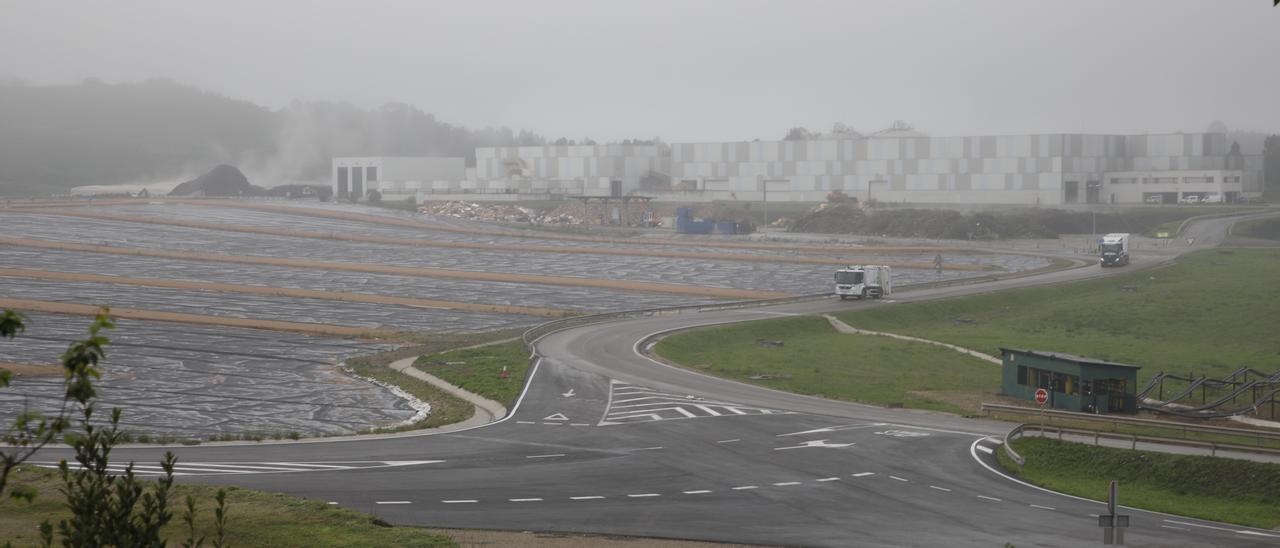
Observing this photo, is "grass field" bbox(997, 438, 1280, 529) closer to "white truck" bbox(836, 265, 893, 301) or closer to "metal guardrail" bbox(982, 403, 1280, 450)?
"metal guardrail" bbox(982, 403, 1280, 450)

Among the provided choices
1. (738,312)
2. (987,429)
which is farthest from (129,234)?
(987,429)

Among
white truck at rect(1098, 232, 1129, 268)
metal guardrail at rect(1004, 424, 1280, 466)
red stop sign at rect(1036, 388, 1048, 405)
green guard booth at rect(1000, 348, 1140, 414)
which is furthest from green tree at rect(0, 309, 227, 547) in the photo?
white truck at rect(1098, 232, 1129, 268)

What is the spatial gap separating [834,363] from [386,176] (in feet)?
450

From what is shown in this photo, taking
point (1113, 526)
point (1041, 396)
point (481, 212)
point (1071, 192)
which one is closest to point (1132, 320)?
point (1041, 396)

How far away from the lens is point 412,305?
72.2m

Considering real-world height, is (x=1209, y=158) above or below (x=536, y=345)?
above

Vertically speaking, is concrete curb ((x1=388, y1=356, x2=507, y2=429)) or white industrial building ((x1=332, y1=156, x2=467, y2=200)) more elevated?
white industrial building ((x1=332, y1=156, x2=467, y2=200))

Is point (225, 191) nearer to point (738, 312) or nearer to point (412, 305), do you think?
point (412, 305)

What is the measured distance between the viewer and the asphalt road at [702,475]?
24.8m

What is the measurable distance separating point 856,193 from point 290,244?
81708 mm

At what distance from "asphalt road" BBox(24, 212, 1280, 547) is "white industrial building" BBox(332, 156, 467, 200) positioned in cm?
14075

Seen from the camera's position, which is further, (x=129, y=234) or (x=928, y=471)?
(x=129, y=234)

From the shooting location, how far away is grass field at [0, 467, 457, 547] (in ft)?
71.3

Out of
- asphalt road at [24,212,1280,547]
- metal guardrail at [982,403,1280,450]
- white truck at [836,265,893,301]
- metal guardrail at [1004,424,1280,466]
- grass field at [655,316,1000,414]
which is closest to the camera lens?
asphalt road at [24,212,1280,547]
